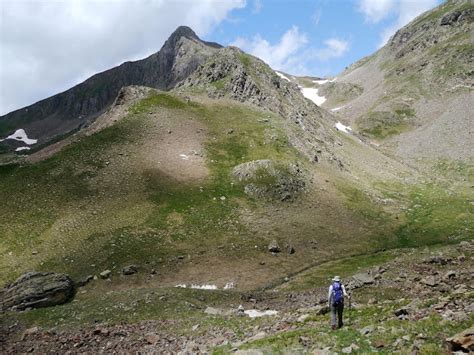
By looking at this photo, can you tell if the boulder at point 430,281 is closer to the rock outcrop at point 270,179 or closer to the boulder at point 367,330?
the boulder at point 367,330

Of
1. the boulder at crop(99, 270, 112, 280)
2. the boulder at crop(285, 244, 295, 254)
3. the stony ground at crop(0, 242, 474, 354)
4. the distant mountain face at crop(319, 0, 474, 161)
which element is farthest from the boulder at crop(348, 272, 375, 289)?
the distant mountain face at crop(319, 0, 474, 161)

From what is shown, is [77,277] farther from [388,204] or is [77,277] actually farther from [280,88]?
[280,88]

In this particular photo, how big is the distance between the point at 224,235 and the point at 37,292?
22.3 metres

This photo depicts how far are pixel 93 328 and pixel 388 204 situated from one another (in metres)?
51.3

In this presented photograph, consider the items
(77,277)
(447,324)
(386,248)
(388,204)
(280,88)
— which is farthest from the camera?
(280,88)

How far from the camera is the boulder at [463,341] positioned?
15.5m

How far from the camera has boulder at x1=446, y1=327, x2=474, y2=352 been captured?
15492 mm

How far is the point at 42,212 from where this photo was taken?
56.3 meters

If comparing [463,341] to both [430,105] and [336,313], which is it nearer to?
[336,313]

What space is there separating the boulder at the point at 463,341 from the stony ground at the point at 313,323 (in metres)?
0.36

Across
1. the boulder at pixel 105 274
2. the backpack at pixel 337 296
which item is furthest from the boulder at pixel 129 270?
the backpack at pixel 337 296

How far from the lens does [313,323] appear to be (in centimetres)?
2458

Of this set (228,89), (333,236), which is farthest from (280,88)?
(333,236)

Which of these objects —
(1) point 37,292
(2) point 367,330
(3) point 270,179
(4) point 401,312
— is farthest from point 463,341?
(3) point 270,179
